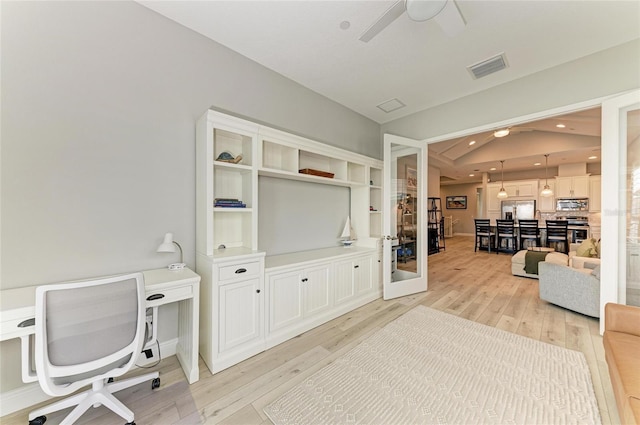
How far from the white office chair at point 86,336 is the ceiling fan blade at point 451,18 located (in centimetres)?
284

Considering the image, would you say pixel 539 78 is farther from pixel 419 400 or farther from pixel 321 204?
pixel 419 400

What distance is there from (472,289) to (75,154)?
5214mm

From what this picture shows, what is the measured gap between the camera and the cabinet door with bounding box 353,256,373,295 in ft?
10.8

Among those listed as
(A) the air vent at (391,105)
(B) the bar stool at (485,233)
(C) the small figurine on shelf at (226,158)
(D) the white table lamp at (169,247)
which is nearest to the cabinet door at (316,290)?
(D) the white table lamp at (169,247)

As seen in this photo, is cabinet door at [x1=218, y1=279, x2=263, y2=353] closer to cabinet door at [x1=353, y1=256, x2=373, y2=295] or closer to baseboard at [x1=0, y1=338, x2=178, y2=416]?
baseboard at [x1=0, y1=338, x2=178, y2=416]

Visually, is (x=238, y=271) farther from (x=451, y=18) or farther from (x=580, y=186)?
(x=580, y=186)

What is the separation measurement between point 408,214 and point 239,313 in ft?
9.88

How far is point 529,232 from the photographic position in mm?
6656

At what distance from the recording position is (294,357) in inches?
86.9

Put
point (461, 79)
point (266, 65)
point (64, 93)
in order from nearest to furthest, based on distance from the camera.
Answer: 1. point (64, 93)
2. point (266, 65)
3. point (461, 79)

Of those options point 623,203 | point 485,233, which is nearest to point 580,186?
point 485,233

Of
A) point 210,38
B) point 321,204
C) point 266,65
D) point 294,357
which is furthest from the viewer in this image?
point 321,204

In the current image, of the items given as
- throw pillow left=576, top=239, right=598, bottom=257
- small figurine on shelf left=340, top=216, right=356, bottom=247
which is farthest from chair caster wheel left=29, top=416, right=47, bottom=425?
throw pillow left=576, top=239, right=598, bottom=257

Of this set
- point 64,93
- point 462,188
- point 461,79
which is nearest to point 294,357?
point 64,93
